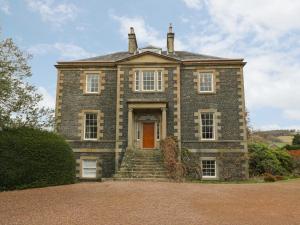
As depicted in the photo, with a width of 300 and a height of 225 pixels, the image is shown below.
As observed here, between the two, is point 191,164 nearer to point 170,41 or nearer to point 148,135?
point 148,135

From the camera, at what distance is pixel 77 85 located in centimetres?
2328

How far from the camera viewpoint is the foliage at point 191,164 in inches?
835

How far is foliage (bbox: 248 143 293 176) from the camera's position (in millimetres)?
23266

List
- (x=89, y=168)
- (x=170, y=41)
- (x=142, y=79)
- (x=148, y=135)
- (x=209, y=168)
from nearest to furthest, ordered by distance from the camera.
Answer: (x=209, y=168), (x=89, y=168), (x=142, y=79), (x=148, y=135), (x=170, y=41)

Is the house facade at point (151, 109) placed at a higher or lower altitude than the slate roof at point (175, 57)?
lower

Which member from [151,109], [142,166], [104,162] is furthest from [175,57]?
[104,162]

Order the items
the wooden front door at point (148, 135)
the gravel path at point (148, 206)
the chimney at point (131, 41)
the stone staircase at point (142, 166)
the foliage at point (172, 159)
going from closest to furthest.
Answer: the gravel path at point (148, 206)
the stone staircase at point (142, 166)
the foliage at point (172, 159)
the wooden front door at point (148, 135)
the chimney at point (131, 41)

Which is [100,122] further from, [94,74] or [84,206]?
[84,206]

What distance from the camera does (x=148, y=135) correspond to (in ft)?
74.3

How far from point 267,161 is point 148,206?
1612 centimetres

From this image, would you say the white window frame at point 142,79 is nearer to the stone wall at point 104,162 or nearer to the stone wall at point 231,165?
the stone wall at point 104,162

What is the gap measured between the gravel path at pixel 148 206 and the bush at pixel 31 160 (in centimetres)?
133

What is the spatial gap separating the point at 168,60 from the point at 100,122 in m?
6.44

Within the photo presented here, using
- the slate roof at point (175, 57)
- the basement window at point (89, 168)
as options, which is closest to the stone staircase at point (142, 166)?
the basement window at point (89, 168)
